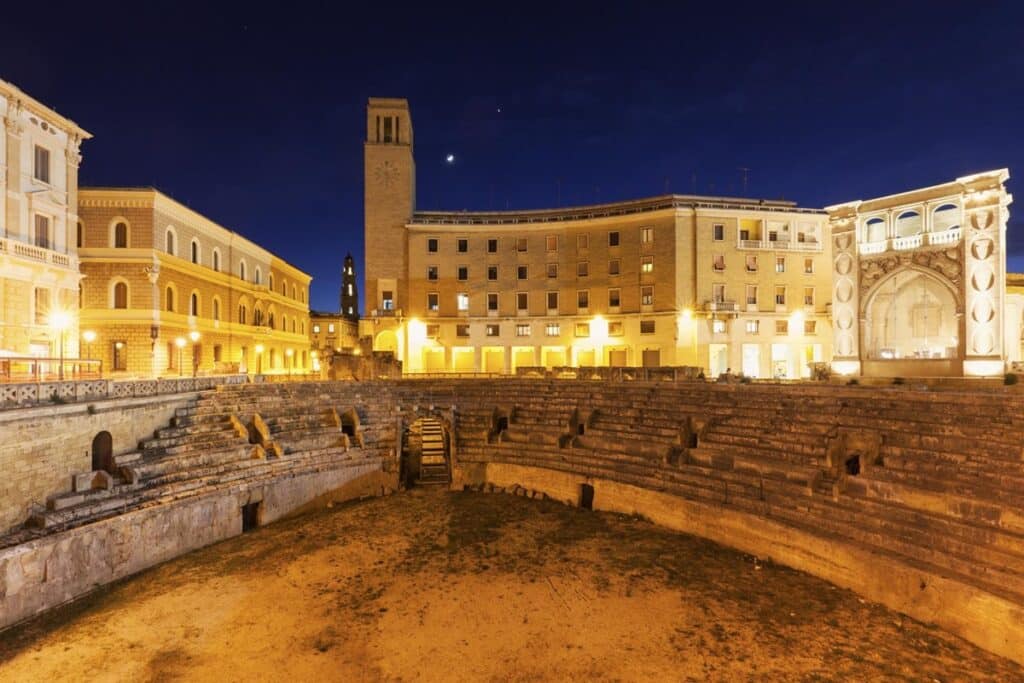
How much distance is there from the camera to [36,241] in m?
25.0

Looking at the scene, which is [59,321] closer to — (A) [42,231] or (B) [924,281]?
(A) [42,231]

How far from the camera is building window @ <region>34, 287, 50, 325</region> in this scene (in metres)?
24.8

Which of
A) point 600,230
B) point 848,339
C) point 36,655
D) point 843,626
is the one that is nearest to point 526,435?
point 843,626

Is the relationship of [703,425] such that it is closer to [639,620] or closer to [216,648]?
[639,620]

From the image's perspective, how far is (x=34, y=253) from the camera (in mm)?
24234

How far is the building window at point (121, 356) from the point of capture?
3006cm

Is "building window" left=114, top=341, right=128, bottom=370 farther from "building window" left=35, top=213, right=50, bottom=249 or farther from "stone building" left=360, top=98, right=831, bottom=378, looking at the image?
"stone building" left=360, top=98, right=831, bottom=378

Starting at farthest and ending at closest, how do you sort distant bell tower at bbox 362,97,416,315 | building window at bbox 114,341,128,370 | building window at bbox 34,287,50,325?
distant bell tower at bbox 362,97,416,315 → building window at bbox 114,341,128,370 → building window at bbox 34,287,50,325

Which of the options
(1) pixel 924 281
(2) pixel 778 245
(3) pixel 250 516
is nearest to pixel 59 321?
(3) pixel 250 516

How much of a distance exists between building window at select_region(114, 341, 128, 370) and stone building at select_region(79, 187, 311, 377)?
0.16 ft

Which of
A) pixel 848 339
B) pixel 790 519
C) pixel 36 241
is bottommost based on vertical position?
pixel 790 519

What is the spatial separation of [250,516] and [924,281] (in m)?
34.7

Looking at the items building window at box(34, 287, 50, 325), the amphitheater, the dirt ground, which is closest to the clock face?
the amphitheater

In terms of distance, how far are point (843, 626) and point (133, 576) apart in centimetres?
1704
